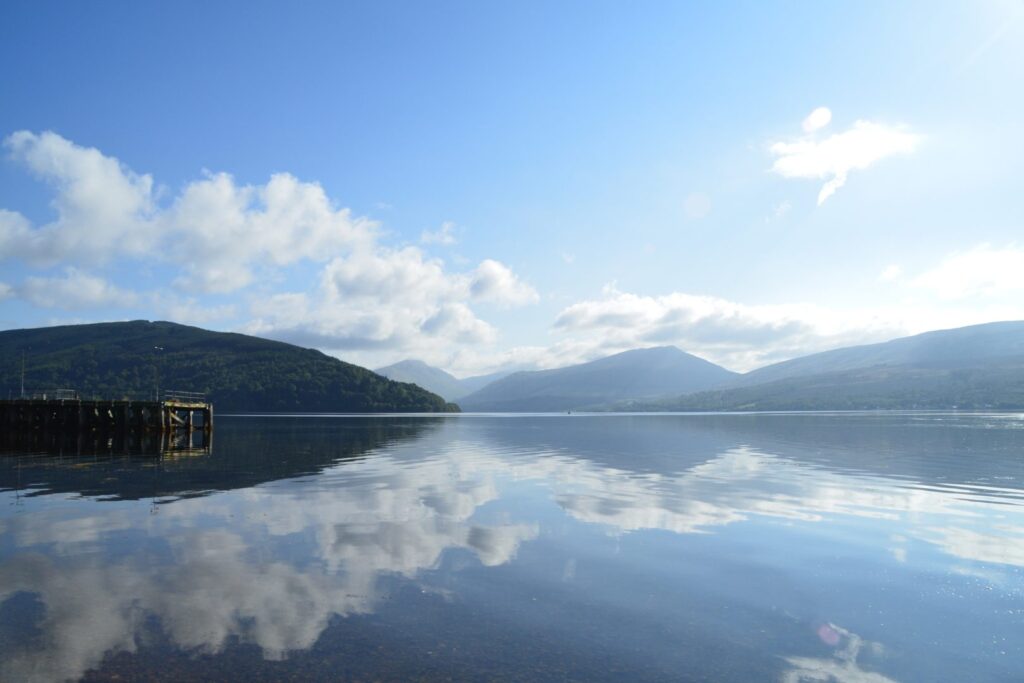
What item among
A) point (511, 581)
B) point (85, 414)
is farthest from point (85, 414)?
point (511, 581)

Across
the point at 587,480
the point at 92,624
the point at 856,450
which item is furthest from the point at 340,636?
the point at 856,450

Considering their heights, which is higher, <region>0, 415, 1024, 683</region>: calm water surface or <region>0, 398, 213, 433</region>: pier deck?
<region>0, 398, 213, 433</region>: pier deck

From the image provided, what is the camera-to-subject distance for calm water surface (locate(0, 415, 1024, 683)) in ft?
40.1

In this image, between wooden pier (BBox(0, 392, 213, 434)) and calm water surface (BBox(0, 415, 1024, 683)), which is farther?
wooden pier (BBox(0, 392, 213, 434))

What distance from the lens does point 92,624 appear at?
1395cm

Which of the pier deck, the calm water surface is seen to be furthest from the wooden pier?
the calm water surface

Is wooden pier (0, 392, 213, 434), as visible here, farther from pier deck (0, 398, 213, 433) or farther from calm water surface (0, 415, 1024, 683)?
calm water surface (0, 415, 1024, 683)

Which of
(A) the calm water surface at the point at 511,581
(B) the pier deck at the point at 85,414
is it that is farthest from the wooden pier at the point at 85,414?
(A) the calm water surface at the point at 511,581

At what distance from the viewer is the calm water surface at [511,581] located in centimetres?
1223

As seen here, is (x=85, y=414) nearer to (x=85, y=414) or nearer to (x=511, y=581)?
(x=85, y=414)

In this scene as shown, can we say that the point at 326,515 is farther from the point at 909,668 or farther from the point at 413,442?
the point at 413,442

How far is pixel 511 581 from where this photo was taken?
58.3 ft

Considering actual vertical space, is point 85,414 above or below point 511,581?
above

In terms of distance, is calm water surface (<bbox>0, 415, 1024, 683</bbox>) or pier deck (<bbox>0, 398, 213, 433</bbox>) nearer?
calm water surface (<bbox>0, 415, 1024, 683</bbox>)
